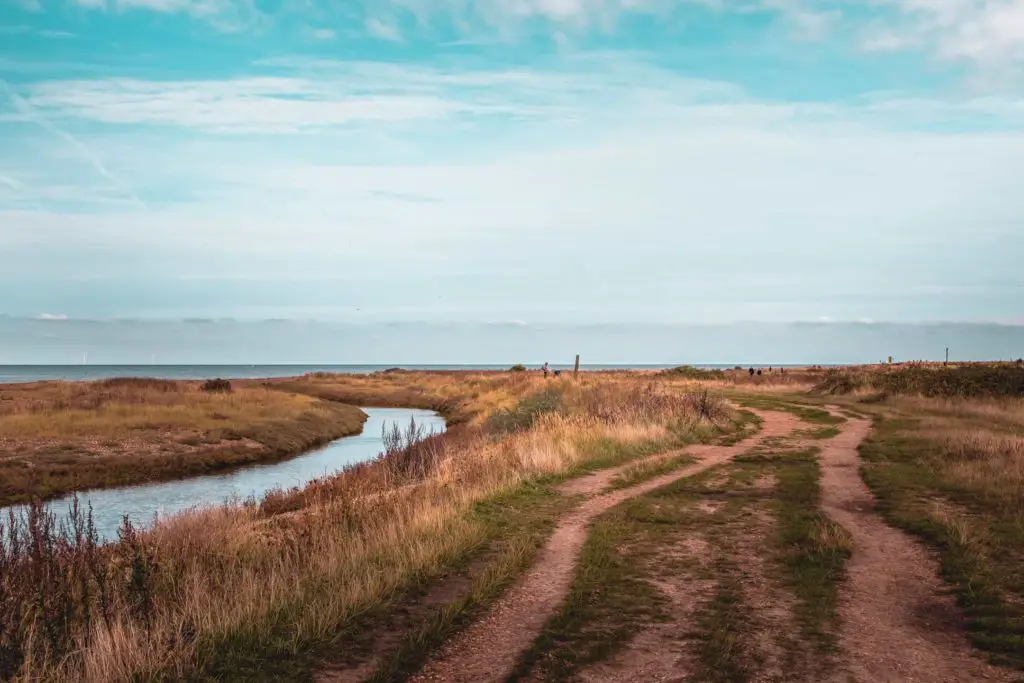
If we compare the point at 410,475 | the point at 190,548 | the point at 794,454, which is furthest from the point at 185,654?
the point at 794,454

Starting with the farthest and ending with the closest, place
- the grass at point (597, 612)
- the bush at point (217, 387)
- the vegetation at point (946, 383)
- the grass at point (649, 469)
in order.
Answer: the bush at point (217, 387)
the vegetation at point (946, 383)
the grass at point (649, 469)
the grass at point (597, 612)

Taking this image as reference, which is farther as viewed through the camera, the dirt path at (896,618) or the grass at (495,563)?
the grass at (495,563)

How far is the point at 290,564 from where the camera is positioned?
31.0 feet

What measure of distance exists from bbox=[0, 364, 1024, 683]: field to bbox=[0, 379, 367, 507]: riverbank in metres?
11.6

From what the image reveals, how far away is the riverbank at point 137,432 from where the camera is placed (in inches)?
974

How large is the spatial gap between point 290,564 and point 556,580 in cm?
347

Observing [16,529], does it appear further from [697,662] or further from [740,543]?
[740,543]

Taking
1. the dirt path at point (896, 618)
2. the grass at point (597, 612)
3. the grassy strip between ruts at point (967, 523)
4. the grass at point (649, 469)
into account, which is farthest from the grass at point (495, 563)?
the grassy strip between ruts at point (967, 523)

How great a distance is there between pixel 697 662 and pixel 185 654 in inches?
177

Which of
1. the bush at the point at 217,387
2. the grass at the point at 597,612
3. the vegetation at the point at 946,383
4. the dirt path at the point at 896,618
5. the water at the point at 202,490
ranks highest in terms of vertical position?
the vegetation at the point at 946,383

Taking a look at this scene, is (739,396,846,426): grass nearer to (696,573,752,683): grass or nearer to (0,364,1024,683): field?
(0,364,1024,683): field

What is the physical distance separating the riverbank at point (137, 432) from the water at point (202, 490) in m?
1.13

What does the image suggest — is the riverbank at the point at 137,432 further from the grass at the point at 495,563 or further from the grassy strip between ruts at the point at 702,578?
the grassy strip between ruts at the point at 702,578

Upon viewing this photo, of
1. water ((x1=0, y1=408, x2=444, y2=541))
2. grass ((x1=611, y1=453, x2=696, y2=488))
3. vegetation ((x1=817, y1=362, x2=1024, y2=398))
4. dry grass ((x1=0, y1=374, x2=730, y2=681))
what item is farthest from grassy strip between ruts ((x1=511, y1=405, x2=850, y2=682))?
vegetation ((x1=817, y1=362, x2=1024, y2=398))
